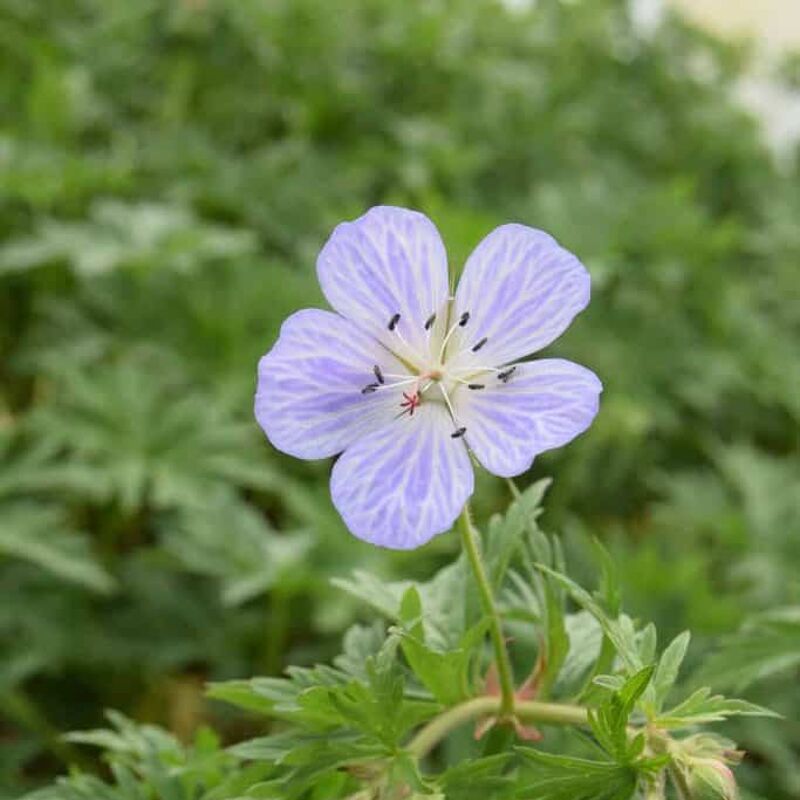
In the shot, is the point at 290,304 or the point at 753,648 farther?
the point at 290,304

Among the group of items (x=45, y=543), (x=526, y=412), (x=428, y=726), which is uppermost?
(x=526, y=412)

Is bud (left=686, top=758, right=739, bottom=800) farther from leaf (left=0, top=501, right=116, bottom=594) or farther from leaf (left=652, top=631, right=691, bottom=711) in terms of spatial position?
leaf (left=0, top=501, right=116, bottom=594)

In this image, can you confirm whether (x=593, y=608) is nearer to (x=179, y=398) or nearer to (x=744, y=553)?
(x=744, y=553)

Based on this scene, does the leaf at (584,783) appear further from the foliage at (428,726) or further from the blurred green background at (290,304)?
the blurred green background at (290,304)

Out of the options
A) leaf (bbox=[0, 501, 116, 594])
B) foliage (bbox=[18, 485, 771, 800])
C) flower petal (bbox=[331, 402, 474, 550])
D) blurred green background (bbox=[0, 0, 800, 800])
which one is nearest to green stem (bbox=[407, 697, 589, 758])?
foliage (bbox=[18, 485, 771, 800])

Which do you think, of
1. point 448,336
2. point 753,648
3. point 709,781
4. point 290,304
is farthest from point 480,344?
point 290,304

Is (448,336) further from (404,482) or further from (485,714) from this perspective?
(485,714)

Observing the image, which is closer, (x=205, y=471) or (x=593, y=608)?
(x=593, y=608)

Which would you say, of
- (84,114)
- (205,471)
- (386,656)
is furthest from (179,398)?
(386,656)
